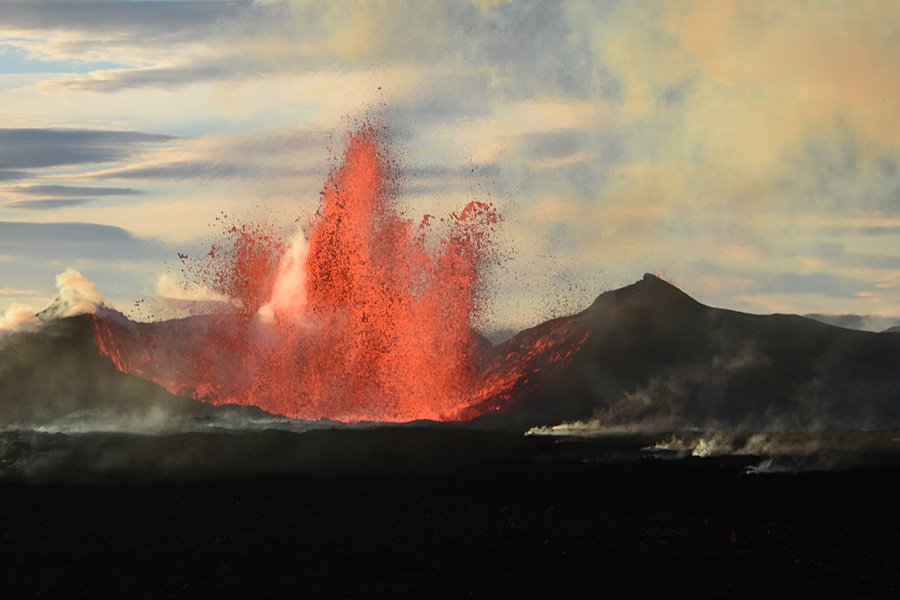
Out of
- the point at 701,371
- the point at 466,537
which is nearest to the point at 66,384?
the point at 701,371

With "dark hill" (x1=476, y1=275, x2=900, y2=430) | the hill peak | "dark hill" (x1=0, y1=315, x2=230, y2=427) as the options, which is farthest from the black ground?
the hill peak

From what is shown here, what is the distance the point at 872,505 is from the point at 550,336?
11044 cm

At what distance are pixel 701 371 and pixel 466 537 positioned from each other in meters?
107

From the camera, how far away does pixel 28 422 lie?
415ft

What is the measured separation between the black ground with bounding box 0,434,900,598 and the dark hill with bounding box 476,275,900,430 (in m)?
59.5

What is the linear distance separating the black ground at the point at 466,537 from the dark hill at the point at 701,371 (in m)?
59.5

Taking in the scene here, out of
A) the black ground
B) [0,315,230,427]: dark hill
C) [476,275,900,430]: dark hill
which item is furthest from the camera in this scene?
[476,275,900,430]: dark hill

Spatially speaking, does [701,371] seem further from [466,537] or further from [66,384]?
[466,537]

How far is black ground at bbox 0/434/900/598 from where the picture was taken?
32094mm

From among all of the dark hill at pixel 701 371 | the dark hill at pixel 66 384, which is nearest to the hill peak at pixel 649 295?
the dark hill at pixel 701 371

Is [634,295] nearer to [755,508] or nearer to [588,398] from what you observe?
[588,398]

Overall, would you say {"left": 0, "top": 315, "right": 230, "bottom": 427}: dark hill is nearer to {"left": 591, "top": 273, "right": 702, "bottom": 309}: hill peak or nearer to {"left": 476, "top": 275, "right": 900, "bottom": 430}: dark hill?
{"left": 476, "top": 275, "right": 900, "bottom": 430}: dark hill

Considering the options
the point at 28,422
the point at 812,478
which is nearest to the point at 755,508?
the point at 812,478

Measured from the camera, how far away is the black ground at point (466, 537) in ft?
105
